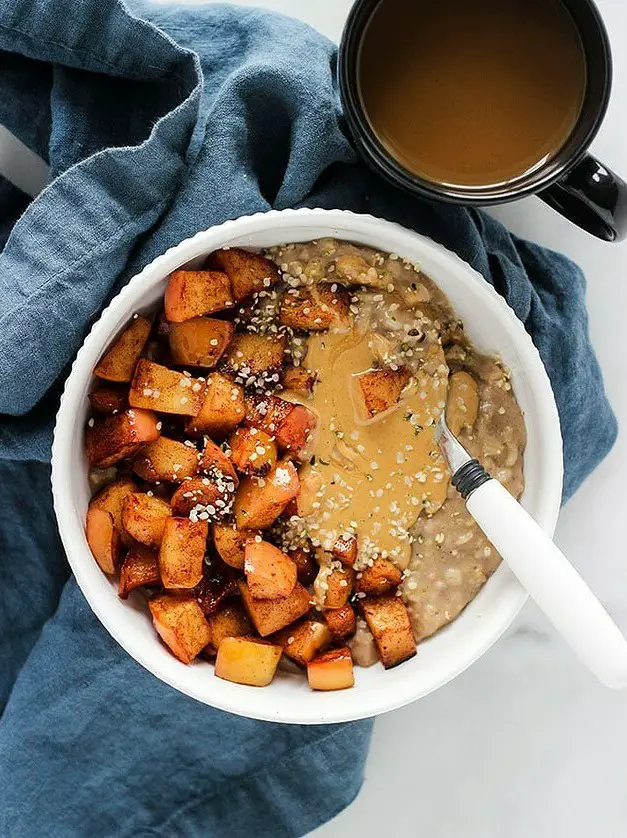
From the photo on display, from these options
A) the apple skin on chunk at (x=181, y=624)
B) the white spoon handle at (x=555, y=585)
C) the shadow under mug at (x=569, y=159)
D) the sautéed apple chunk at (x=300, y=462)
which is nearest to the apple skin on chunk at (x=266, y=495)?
the sautéed apple chunk at (x=300, y=462)

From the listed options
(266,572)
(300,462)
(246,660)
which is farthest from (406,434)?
(246,660)

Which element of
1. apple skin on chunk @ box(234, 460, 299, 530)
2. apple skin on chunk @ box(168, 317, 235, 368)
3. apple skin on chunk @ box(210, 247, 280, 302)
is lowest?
apple skin on chunk @ box(234, 460, 299, 530)

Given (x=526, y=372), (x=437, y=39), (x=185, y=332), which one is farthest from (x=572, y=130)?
(x=185, y=332)

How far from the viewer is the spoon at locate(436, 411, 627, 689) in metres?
1.17

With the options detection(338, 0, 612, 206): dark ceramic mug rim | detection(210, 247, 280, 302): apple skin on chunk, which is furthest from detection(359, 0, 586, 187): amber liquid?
detection(210, 247, 280, 302): apple skin on chunk

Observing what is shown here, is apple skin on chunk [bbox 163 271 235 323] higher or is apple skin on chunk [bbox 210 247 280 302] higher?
apple skin on chunk [bbox 210 247 280 302]

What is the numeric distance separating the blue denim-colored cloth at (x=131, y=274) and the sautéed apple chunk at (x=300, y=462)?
0.10 metres

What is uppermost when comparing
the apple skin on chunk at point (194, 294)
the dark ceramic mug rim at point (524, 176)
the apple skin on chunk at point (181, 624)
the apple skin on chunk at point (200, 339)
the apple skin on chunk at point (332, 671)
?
the dark ceramic mug rim at point (524, 176)

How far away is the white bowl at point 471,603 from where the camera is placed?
4.18ft

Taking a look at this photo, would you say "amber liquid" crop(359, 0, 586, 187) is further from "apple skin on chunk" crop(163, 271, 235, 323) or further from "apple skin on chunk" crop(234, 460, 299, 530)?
"apple skin on chunk" crop(234, 460, 299, 530)

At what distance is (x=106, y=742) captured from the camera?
A: 160 centimetres

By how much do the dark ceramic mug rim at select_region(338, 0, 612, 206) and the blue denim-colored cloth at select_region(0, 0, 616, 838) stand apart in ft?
0.36

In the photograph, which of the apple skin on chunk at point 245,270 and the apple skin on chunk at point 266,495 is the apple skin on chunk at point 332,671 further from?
the apple skin on chunk at point 245,270

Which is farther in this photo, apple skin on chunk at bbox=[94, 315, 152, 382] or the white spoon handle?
apple skin on chunk at bbox=[94, 315, 152, 382]
